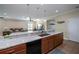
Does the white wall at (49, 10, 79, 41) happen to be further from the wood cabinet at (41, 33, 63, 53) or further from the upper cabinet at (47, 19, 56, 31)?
the wood cabinet at (41, 33, 63, 53)

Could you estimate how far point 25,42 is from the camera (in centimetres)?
201

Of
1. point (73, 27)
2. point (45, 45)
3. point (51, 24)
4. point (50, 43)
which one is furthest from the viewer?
point (50, 43)

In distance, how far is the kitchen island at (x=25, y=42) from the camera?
5.37 ft

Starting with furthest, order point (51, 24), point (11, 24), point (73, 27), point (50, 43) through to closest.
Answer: point (50, 43)
point (73, 27)
point (51, 24)
point (11, 24)

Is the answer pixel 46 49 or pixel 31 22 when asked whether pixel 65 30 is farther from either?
pixel 46 49

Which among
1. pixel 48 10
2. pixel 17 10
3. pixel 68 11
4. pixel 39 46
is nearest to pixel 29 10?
pixel 17 10

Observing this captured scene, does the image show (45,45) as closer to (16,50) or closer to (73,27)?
(73,27)

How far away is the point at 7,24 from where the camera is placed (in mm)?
1682

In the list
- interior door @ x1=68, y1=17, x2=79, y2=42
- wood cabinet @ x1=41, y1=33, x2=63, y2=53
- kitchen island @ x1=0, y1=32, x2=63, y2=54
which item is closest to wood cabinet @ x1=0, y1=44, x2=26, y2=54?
kitchen island @ x1=0, y1=32, x2=63, y2=54

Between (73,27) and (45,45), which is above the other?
(73,27)

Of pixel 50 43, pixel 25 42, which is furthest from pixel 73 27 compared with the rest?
pixel 50 43

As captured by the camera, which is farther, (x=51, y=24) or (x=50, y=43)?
(x=50, y=43)

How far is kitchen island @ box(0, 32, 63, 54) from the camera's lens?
1.64 meters

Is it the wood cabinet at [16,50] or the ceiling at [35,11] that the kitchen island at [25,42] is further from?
the ceiling at [35,11]
